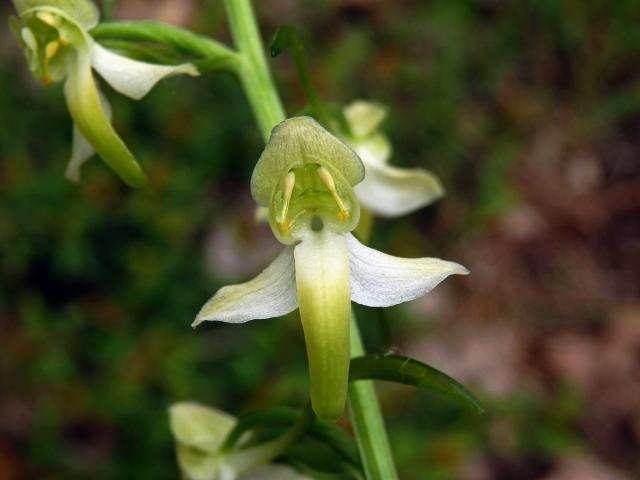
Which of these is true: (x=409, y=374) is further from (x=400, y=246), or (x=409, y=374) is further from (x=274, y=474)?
(x=400, y=246)

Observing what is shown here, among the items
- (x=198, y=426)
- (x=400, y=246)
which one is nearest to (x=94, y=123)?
(x=198, y=426)

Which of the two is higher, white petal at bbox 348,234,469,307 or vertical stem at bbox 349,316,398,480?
white petal at bbox 348,234,469,307

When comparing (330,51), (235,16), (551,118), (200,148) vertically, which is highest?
(330,51)

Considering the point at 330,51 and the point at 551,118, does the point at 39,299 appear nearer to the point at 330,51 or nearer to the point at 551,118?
the point at 330,51

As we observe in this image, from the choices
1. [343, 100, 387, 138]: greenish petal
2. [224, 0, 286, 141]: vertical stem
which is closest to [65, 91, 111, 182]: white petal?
[224, 0, 286, 141]: vertical stem

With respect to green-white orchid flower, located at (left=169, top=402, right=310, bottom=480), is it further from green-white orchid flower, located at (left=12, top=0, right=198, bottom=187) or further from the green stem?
green-white orchid flower, located at (left=12, top=0, right=198, bottom=187)

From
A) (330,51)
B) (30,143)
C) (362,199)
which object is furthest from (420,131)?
(362,199)
